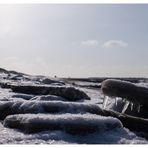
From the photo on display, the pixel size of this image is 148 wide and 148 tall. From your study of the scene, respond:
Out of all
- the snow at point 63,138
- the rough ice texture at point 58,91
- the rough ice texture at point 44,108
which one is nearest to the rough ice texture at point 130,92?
the rough ice texture at point 44,108

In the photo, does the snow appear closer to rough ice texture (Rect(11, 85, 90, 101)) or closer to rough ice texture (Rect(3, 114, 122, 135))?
rough ice texture (Rect(3, 114, 122, 135))

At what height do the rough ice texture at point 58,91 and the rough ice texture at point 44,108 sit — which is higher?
the rough ice texture at point 44,108

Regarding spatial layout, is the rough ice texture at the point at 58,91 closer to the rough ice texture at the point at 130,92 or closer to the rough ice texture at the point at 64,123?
the rough ice texture at the point at 130,92

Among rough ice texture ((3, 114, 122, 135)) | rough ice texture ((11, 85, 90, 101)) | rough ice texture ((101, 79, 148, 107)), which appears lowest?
rough ice texture ((11, 85, 90, 101))

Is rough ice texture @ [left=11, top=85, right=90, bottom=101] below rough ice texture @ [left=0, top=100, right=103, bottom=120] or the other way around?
below

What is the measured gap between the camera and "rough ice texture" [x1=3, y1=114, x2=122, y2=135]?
5609mm

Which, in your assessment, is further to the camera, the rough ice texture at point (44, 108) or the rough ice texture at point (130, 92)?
the rough ice texture at point (44, 108)

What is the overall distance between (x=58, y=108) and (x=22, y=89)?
14.9ft

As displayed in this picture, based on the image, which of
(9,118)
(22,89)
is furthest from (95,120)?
(22,89)

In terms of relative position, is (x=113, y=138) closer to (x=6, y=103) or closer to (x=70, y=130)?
(x=70, y=130)

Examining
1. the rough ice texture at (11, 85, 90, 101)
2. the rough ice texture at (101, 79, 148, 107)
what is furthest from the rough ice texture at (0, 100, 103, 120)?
the rough ice texture at (11, 85, 90, 101)

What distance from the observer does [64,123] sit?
223 inches

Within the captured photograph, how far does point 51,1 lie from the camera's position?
21.2 feet

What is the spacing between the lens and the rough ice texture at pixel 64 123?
18.4 feet
